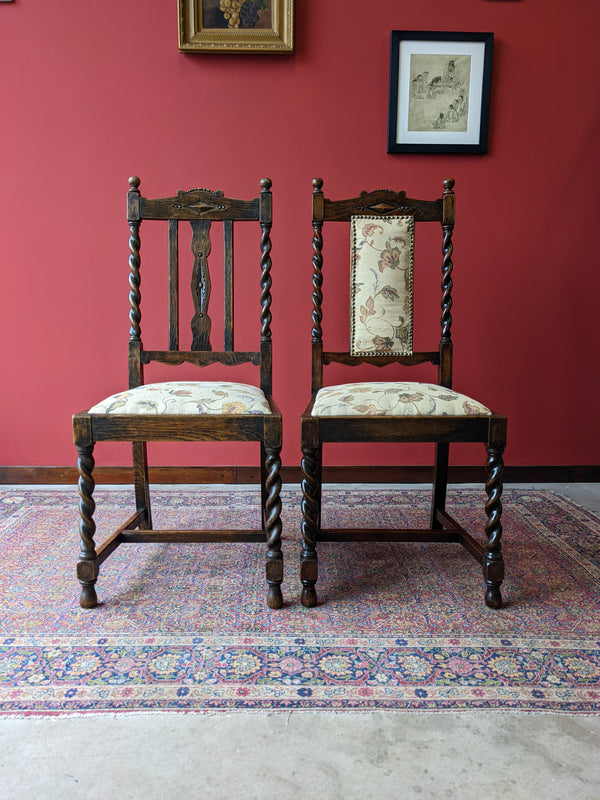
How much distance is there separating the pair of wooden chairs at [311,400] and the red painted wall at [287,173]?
0.74 metres

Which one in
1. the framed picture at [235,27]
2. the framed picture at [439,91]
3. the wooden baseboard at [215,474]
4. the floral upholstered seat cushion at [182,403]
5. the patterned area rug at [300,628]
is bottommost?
the wooden baseboard at [215,474]

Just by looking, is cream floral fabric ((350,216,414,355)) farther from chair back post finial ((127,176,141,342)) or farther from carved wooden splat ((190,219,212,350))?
chair back post finial ((127,176,141,342))

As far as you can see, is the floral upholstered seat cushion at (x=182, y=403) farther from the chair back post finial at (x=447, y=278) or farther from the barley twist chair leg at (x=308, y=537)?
the chair back post finial at (x=447, y=278)

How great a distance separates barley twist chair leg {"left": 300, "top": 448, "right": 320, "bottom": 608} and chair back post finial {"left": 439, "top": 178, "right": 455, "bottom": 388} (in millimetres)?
621

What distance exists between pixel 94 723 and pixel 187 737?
20 centimetres

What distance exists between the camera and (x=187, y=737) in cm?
115

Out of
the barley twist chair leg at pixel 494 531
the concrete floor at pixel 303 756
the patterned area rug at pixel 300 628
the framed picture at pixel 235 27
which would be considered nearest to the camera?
the concrete floor at pixel 303 756

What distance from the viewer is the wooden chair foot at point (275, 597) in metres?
1.66

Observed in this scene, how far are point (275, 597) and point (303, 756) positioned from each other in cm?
57

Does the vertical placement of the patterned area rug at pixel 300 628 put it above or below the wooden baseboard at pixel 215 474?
above

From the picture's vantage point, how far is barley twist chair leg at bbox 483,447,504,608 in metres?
1.65

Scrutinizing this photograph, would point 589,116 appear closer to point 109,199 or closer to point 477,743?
point 109,199

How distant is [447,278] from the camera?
1.99 metres

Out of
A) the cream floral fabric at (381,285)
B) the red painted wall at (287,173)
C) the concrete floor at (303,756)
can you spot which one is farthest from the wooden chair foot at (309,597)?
the red painted wall at (287,173)
